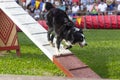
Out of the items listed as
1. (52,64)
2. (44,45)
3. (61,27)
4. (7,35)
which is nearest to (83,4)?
(7,35)

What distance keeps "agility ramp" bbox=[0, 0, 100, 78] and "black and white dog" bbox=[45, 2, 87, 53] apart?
1.13 ft

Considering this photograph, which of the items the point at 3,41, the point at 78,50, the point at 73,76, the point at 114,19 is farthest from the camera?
the point at 114,19

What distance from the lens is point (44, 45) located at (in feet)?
33.3

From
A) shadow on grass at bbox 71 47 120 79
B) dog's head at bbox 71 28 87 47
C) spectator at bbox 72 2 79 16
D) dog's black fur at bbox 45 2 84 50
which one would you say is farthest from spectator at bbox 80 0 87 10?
dog's head at bbox 71 28 87 47

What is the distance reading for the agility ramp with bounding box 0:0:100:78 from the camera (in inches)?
359

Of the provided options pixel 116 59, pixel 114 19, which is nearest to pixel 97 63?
pixel 116 59

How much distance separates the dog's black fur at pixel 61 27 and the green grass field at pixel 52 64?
1.08 metres

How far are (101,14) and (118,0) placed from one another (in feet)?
4.13

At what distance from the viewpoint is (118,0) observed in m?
21.9

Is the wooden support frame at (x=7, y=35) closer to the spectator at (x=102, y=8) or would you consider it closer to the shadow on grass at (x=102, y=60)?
the shadow on grass at (x=102, y=60)

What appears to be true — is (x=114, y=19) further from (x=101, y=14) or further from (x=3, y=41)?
(x=3, y=41)

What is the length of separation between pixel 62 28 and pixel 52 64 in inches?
83.7

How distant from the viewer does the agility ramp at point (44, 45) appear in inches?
359

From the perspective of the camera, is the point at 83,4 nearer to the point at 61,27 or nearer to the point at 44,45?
the point at 44,45
